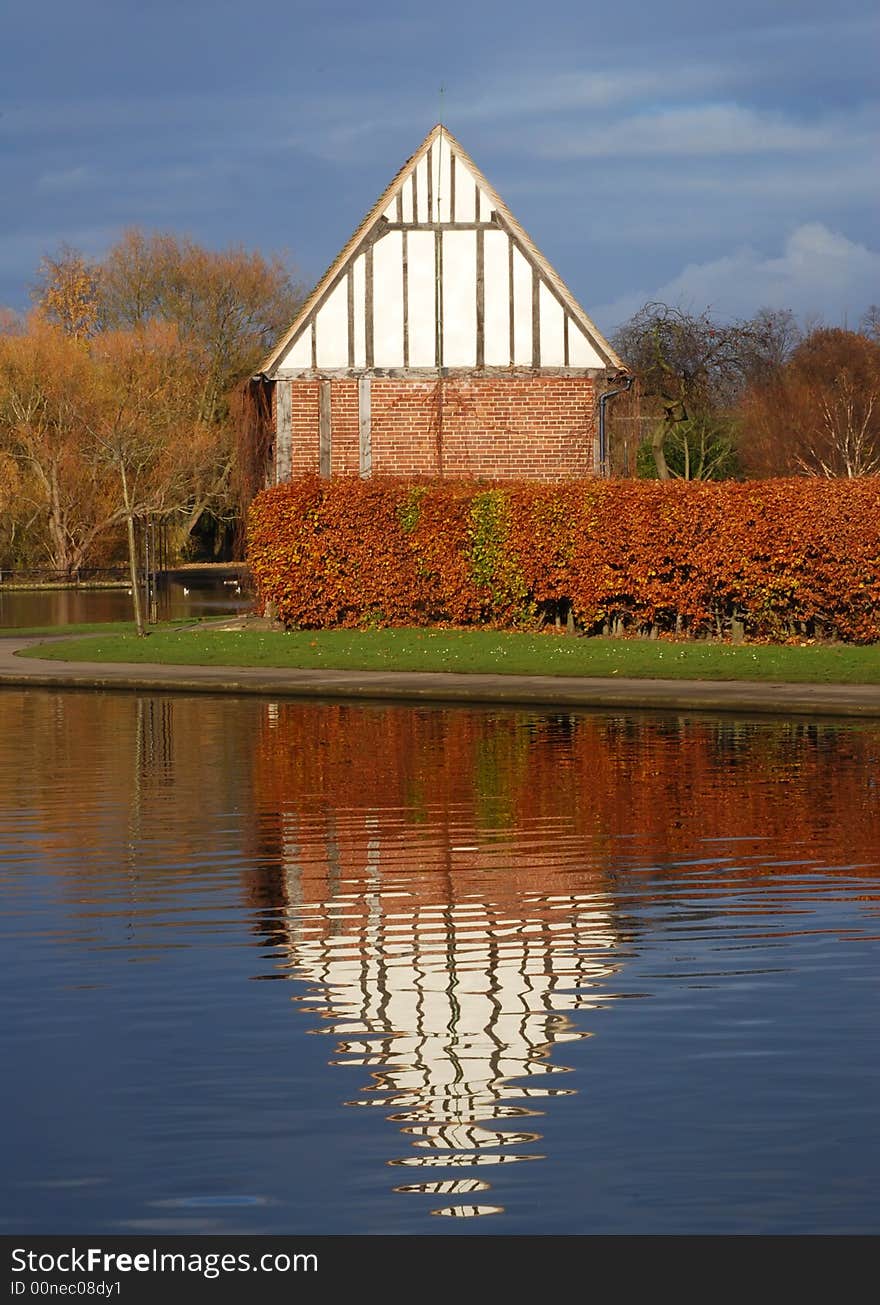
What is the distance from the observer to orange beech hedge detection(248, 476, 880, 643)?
112ft

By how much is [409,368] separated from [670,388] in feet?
56.3

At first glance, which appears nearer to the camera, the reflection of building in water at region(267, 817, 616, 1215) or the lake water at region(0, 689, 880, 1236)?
the lake water at region(0, 689, 880, 1236)

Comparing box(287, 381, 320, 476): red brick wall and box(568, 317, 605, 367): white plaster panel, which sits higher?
box(568, 317, 605, 367): white plaster panel

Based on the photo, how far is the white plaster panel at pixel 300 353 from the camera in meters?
43.5

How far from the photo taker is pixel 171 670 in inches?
1270

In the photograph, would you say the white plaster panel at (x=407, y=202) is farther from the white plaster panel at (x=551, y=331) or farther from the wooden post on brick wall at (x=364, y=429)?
the wooden post on brick wall at (x=364, y=429)

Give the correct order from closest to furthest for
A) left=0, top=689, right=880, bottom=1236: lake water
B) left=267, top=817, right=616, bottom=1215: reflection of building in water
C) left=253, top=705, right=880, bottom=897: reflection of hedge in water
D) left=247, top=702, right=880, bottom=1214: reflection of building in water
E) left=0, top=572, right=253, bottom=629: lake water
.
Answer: left=0, top=689, right=880, bottom=1236: lake water < left=267, top=817, right=616, bottom=1215: reflection of building in water < left=247, top=702, right=880, bottom=1214: reflection of building in water < left=253, top=705, right=880, bottom=897: reflection of hedge in water < left=0, top=572, right=253, bottom=629: lake water

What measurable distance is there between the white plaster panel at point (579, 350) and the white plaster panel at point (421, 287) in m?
2.77

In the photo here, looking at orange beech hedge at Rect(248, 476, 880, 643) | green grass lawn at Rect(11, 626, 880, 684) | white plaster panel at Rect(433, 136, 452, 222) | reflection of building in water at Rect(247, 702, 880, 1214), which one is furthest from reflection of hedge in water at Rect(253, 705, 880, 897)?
white plaster panel at Rect(433, 136, 452, 222)

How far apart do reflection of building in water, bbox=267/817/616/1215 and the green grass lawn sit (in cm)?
1657

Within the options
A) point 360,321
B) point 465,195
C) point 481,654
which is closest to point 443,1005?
point 481,654

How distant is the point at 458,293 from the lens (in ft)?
143

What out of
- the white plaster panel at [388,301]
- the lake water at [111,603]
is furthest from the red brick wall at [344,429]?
the lake water at [111,603]

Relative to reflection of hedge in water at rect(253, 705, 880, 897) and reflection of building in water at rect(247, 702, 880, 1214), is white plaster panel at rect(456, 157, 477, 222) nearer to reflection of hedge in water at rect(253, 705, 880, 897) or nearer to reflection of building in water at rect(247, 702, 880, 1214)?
reflection of hedge in water at rect(253, 705, 880, 897)
